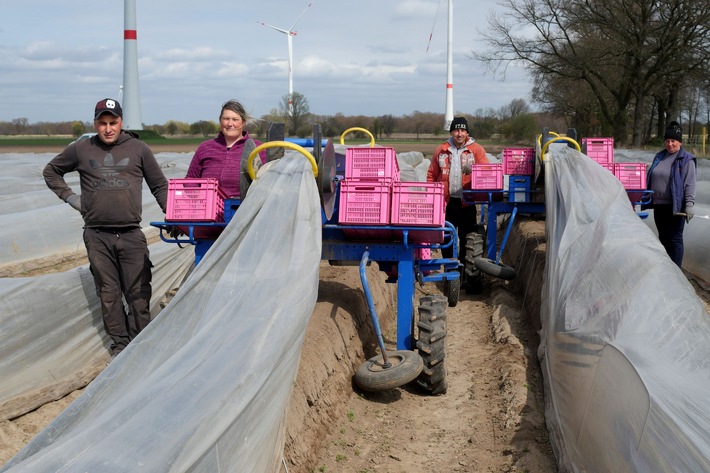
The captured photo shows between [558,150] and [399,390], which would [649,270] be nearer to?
[399,390]

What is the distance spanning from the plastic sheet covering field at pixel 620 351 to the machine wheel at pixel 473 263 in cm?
271

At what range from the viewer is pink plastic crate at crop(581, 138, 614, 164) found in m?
10.5

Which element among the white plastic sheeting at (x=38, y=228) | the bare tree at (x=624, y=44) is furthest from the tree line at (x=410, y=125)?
the white plastic sheeting at (x=38, y=228)

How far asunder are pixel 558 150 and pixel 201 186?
4.79 m

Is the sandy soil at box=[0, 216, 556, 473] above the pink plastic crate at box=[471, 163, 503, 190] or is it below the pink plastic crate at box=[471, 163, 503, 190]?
below

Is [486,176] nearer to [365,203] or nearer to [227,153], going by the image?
[365,203]

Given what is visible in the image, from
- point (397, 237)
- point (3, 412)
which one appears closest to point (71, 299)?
point (3, 412)

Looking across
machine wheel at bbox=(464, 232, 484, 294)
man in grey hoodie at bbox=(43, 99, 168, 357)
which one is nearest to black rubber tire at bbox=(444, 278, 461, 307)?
machine wheel at bbox=(464, 232, 484, 294)

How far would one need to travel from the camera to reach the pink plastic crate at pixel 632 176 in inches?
380

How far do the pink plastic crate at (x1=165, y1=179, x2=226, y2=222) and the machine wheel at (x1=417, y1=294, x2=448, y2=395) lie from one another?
5.82 feet

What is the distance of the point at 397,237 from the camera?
21.6 feet

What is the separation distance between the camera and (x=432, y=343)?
618 cm

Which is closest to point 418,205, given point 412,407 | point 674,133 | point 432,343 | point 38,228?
point 432,343

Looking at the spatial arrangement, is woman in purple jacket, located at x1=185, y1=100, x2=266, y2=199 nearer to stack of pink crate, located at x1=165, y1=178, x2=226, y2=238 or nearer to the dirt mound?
stack of pink crate, located at x1=165, y1=178, x2=226, y2=238
